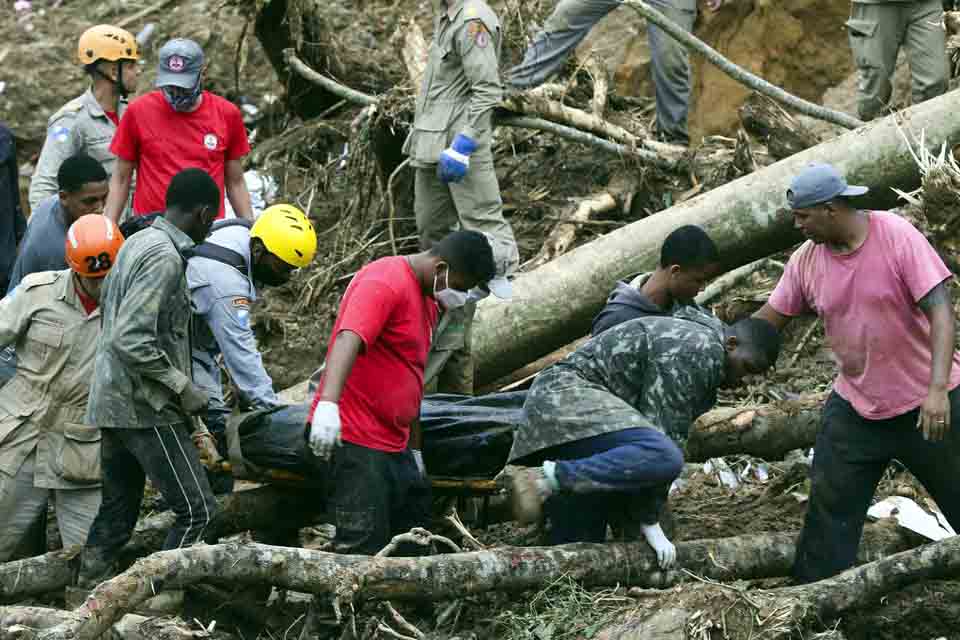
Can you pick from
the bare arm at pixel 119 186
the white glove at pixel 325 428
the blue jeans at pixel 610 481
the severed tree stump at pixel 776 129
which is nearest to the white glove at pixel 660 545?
the blue jeans at pixel 610 481

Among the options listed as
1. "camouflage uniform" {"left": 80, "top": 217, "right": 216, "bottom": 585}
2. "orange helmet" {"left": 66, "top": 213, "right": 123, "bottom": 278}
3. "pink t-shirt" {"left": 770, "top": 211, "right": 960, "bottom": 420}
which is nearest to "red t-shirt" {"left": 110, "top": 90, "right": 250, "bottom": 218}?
"orange helmet" {"left": 66, "top": 213, "right": 123, "bottom": 278}

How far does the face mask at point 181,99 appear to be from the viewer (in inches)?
296

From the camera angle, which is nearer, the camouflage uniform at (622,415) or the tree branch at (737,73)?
the camouflage uniform at (622,415)

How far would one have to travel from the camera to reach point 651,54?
31.0 ft

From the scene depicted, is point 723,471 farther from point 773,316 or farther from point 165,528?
point 165,528

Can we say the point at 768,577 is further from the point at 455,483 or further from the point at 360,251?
the point at 360,251

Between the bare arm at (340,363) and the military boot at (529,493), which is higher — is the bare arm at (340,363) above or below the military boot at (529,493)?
above

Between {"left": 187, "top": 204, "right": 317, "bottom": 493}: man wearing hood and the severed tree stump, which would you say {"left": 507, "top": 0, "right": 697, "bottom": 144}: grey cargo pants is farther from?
{"left": 187, "top": 204, "right": 317, "bottom": 493}: man wearing hood

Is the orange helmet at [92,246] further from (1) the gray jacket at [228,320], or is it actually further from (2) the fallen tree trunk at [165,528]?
(2) the fallen tree trunk at [165,528]

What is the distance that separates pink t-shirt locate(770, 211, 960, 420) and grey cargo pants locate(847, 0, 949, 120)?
11.4ft

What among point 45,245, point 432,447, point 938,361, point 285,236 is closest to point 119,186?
point 45,245

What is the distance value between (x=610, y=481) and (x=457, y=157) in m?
3.27

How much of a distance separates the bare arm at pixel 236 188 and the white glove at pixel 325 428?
273cm

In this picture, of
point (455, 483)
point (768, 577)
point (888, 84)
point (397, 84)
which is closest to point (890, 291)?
point (768, 577)
